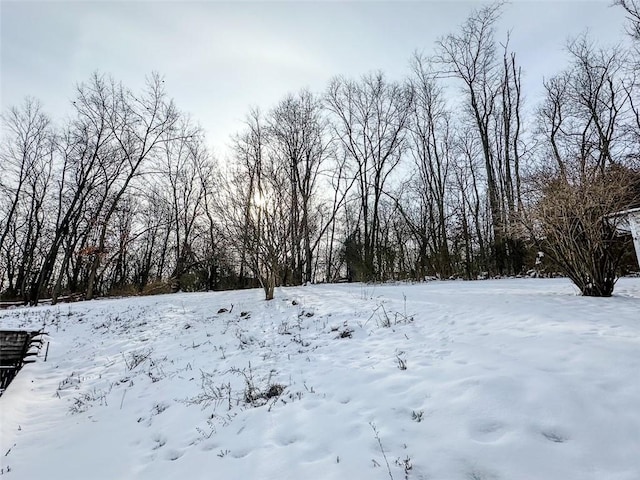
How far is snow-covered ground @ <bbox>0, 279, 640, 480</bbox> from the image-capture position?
2312 mm

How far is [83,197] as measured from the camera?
18.8m

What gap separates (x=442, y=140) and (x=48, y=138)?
24.5 meters

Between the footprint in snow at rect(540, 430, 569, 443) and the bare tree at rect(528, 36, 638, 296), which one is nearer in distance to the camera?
the footprint in snow at rect(540, 430, 569, 443)

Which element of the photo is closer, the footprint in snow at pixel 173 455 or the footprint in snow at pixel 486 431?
the footprint in snow at pixel 486 431

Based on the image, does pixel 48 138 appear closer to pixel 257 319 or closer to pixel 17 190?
pixel 17 190

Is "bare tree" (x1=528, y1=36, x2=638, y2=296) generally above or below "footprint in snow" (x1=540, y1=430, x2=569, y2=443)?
above

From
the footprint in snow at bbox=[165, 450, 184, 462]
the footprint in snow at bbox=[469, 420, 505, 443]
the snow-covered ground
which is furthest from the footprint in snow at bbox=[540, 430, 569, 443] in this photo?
the footprint in snow at bbox=[165, 450, 184, 462]

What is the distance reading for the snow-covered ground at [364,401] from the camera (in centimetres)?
231

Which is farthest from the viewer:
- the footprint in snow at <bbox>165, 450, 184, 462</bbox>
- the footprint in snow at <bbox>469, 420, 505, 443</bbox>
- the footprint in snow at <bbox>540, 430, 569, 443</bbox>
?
the footprint in snow at <bbox>165, 450, 184, 462</bbox>

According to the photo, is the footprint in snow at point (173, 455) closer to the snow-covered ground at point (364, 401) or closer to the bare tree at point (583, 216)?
the snow-covered ground at point (364, 401)

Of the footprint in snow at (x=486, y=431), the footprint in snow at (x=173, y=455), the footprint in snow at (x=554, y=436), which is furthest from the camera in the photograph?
the footprint in snow at (x=173, y=455)

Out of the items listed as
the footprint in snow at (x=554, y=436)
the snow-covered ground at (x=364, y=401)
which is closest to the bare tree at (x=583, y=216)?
the snow-covered ground at (x=364, y=401)

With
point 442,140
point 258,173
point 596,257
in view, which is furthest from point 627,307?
point 442,140

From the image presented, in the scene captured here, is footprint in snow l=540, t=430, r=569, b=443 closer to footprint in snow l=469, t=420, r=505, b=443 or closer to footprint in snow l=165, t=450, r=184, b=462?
footprint in snow l=469, t=420, r=505, b=443
